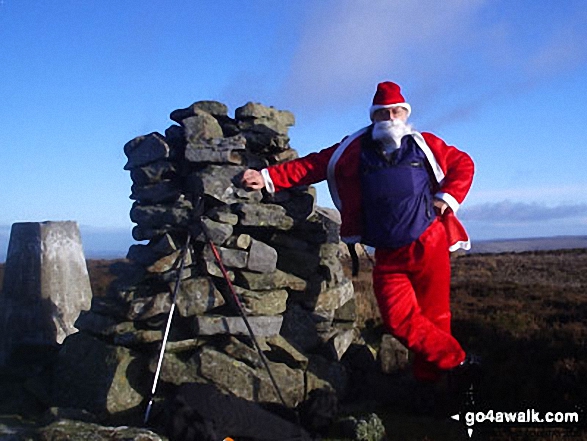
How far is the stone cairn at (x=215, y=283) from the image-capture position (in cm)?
669

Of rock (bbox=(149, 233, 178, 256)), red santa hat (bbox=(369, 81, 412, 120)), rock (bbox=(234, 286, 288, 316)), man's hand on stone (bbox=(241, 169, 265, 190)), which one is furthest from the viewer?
rock (bbox=(149, 233, 178, 256))

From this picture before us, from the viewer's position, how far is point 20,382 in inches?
305

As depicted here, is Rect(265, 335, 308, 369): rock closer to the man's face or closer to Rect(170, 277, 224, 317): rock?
Rect(170, 277, 224, 317): rock

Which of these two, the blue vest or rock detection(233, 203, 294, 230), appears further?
rock detection(233, 203, 294, 230)

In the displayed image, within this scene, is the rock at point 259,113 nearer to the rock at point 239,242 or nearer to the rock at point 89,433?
the rock at point 239,242

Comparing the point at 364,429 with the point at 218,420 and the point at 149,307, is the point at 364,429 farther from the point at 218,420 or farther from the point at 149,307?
the point at 149,307

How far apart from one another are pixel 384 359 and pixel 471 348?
1.44 metres

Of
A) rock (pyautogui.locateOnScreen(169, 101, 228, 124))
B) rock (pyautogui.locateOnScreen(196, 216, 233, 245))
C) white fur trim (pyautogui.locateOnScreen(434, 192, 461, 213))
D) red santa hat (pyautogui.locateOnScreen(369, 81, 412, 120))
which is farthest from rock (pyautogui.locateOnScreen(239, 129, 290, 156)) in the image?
white fur trim (pyautogui.locateOnScreen(434, 192, 461, 213))

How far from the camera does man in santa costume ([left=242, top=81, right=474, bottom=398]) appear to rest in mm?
5719

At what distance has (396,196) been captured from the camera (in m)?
5.73

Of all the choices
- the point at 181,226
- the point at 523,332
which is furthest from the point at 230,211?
the point at 523,332

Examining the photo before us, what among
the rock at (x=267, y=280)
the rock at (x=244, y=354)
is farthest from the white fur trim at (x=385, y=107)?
the rock at (x=244, y=354)

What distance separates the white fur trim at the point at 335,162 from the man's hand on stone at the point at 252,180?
73 cm

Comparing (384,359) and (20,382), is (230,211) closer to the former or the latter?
(384,359)
